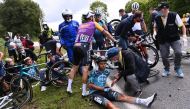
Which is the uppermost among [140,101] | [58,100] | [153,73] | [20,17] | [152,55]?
[20,17]

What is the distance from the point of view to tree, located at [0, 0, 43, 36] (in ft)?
263

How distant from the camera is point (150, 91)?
9.22 meters

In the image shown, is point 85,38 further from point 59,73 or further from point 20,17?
point 20,17

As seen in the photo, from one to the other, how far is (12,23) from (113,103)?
74.4 meters

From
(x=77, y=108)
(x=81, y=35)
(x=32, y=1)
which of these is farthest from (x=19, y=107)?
(x=32, y=1)

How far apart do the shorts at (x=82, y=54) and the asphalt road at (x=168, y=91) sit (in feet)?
3.90

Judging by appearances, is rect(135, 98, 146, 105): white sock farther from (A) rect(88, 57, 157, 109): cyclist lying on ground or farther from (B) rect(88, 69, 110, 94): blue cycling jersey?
(B) rect(88, 69, 110, 94): blue cycling jersey

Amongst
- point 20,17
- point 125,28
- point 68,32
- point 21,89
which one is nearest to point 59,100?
point 21,89

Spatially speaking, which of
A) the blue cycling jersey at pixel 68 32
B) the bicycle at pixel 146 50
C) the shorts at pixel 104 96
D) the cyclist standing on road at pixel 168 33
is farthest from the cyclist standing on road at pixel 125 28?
the shorts at pixel 104 96

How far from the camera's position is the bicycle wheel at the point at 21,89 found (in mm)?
9617

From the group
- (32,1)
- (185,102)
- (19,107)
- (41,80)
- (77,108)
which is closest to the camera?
(185,102)

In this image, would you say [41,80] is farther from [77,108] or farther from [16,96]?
[77,108]

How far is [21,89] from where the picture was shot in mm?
9672

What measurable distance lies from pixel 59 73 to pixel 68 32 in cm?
133
